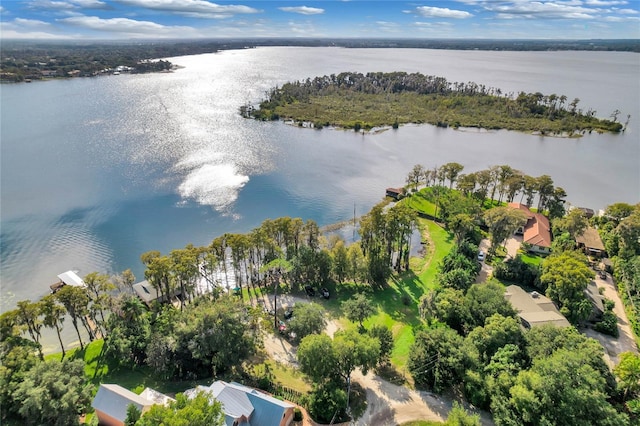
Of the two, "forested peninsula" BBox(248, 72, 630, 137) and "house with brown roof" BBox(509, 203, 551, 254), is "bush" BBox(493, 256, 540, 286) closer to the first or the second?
"house with brown roof" BBox(509, 203, 551, 254)

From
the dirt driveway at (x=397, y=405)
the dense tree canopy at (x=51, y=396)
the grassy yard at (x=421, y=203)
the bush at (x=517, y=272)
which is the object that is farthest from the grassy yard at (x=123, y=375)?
the grassy yard at (x=421, y=203)

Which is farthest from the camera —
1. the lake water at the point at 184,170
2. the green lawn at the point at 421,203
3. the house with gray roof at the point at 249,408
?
the green lawn at the point at 421,203

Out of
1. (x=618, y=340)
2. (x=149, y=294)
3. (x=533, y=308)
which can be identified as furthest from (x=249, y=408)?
(x=618, y=340)

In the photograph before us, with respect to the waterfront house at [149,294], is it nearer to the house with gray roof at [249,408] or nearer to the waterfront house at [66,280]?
the waterfront house at [66,280]

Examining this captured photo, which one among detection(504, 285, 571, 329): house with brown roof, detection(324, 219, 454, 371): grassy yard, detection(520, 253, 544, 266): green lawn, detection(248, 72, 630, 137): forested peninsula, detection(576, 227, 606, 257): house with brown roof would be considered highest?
detection(248, 72, 630, 137): forested peninsula

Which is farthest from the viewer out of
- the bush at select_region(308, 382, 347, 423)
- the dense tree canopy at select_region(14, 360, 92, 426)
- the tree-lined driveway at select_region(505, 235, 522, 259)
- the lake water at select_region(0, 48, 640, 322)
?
the lake water at select_region(0, 48, 640, 322)

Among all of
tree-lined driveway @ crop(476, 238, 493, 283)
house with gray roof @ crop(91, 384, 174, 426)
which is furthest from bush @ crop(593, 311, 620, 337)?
house with gray roof @ crop(91, 384, 174, 426)

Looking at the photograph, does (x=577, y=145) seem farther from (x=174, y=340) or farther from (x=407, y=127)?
(x=174, y=340)
